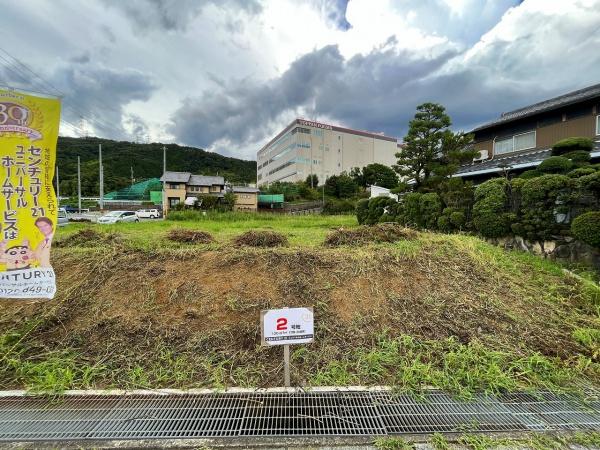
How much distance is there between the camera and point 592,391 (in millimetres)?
2174

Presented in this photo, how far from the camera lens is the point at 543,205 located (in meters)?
4.88

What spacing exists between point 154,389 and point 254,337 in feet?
2.90

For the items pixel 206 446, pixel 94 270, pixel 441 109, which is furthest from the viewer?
pixel 441 109

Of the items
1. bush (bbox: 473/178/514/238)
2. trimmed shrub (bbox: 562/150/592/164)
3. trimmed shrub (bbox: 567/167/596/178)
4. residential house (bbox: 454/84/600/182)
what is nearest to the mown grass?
bush (bbox: 473/178/514/238)

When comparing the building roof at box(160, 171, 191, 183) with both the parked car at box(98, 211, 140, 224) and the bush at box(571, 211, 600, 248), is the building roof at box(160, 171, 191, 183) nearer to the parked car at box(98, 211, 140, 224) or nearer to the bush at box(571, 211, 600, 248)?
the parked car at box(98, 211, 140, 224)

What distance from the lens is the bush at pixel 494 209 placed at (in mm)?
5602

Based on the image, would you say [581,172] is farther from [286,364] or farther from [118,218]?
[118,218]

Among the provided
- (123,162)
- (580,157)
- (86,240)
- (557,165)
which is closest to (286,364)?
(86,240)

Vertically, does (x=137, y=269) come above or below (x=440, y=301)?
above

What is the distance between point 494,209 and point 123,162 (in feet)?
194

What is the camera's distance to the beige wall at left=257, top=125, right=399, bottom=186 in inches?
1859

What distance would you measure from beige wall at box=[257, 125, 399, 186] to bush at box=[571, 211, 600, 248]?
42.5 meters

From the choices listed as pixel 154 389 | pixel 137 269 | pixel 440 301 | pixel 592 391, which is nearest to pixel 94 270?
pixel 137 269

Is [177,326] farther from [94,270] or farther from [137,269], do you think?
→ [94,270]
